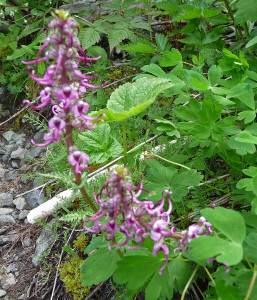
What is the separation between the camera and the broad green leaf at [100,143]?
1927mm

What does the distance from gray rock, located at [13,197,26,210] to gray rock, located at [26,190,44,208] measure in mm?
47

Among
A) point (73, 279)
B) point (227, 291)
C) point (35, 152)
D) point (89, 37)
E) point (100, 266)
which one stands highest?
point (89, 37)

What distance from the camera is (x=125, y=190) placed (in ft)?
3.92

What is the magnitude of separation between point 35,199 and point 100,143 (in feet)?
4.48

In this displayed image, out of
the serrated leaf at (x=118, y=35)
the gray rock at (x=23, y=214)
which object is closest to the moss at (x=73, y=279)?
the gray rock at (x=23, y=214)

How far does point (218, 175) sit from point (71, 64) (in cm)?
142

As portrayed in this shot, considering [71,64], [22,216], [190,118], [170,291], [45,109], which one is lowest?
[22,216]

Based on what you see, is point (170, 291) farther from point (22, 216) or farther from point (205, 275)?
point (22, 216)

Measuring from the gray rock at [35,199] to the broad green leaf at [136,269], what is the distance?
1764 mm

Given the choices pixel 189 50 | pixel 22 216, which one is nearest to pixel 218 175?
pixel 189 50

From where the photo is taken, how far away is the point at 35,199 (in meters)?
3.06

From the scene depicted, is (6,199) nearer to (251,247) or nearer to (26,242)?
(26,242)

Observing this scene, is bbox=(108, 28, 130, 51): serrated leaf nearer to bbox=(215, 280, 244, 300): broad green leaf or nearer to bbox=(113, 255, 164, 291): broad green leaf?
bbox=(113, 255, 164, 291): broad green leaf

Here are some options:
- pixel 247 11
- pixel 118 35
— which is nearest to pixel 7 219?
pixel 118 35
